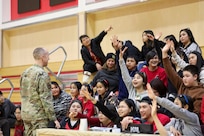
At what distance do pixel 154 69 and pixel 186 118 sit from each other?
1.63m

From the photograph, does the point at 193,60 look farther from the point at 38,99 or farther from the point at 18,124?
the point at 18,124

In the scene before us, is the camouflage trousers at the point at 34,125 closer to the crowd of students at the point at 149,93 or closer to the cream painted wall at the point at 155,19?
the crowd of students at the point at 149,93

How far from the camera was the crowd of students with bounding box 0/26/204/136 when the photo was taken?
3.65 metres

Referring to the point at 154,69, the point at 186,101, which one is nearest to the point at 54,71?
the point at 154,69

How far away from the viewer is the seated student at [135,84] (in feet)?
15.5

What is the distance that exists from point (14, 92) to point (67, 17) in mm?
2049

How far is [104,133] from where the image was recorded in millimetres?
3672

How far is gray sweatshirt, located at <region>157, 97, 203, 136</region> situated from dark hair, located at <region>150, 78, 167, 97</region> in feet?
3.27

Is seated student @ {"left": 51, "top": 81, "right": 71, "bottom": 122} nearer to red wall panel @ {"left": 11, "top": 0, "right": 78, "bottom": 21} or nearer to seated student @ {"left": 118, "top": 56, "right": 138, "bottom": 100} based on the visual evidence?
seated student @ {"left": 118, "top": 56, "right": 138, "bottom": 100}

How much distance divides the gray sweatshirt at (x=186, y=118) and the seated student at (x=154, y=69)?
1.40 meters

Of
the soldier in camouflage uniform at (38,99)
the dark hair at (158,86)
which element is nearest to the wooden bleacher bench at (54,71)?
the soldier in camouflage uniform at (38,99)

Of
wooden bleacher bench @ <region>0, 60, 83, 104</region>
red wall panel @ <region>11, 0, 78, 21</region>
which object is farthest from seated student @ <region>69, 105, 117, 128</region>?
red wall panel @ <region>11, 0, 78, 21</region>

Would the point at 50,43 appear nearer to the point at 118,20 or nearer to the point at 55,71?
the point at 55,71

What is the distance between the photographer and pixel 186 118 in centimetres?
353
